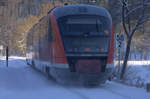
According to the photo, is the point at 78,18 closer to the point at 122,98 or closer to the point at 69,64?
the point at 69,64

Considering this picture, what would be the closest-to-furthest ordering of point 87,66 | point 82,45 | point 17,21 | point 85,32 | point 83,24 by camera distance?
point 87,66 < point 82,45 < point 85,32 < point 83,24 < point 17,21

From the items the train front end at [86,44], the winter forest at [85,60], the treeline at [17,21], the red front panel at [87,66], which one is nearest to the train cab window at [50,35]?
the train front end at [86,44]

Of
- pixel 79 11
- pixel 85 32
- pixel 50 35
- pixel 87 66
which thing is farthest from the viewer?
pixel 50 35

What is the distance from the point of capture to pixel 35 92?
1066 centimetres

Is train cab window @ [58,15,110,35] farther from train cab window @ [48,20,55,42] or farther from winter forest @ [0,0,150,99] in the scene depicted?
train cab window @ [48,20,55,42]

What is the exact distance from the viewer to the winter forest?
10836 millimetres

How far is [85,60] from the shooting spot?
37.5 feet

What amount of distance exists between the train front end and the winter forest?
0.14 metres

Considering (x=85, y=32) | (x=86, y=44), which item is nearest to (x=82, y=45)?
(x=86, y=44)

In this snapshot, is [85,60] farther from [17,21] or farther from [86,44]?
[17,21]

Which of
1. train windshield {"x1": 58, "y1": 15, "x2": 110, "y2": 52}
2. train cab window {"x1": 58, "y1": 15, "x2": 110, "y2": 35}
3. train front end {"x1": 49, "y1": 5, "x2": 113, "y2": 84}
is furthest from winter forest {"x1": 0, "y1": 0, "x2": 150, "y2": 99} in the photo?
train cab window {"x1": 58, "y1": 15, "x2": 110, "y2": 35}

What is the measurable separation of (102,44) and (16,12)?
151 ft

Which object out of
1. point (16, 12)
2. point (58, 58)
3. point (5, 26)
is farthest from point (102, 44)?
point (16, 12)

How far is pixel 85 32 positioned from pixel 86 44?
0.50 metres
